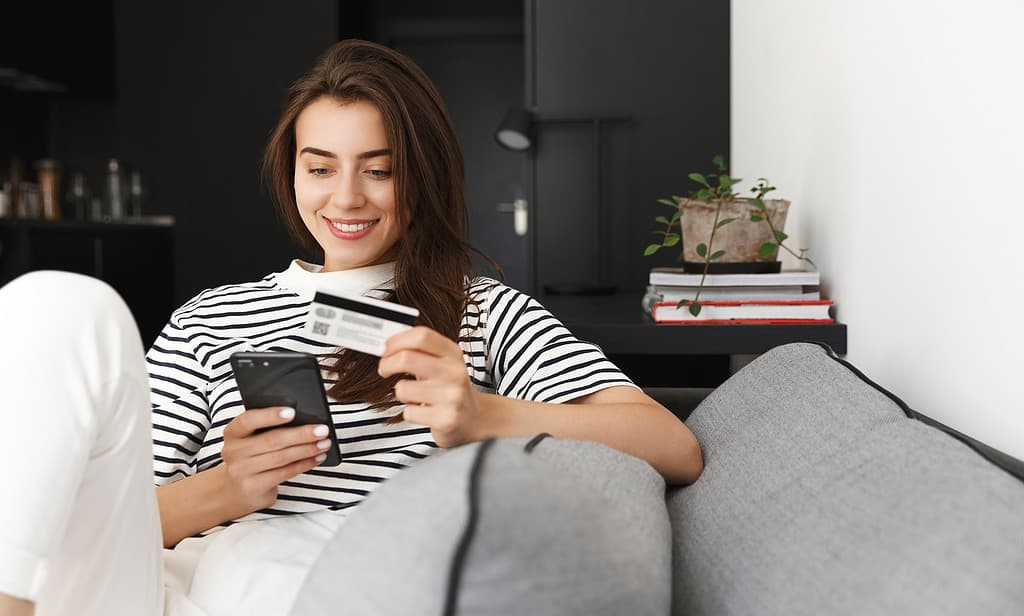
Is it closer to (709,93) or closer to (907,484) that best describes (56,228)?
(709,93)

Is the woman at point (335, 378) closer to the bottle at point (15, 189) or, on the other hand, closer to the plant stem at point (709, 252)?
the plant stem at point (709, 252)

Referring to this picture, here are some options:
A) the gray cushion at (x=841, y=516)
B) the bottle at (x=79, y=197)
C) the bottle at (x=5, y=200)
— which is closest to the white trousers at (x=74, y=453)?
the gray cushion at (x=841, y=516)

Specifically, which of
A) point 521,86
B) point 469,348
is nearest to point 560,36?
point 521,86

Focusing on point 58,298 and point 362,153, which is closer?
point 58,298

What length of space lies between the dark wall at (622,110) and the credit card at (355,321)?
9.51ft

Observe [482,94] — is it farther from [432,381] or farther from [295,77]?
[432,381]

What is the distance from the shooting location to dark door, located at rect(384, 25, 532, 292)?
602cm

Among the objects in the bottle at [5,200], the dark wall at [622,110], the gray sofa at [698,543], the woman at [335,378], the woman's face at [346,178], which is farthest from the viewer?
the bottle at [5,200]

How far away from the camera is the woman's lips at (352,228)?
1.36 m

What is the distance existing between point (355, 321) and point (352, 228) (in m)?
0.45

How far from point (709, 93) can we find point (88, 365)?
3.33 metres

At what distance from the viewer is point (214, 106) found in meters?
5.32

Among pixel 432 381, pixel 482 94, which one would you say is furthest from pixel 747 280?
pixel 482 94

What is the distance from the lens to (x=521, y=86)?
6102 millimetres
